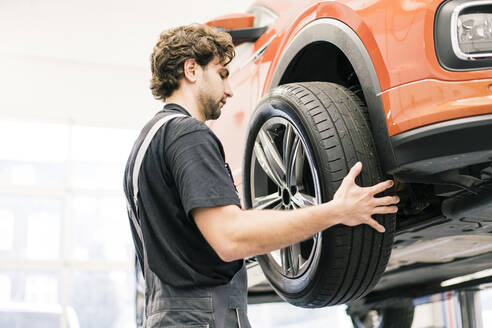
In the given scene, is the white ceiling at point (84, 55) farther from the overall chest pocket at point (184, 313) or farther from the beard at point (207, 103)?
the overall chest pocket at point (184, 313)

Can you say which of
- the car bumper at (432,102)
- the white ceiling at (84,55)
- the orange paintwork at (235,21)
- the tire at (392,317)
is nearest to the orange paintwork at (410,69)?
the car bumper at (432,102)

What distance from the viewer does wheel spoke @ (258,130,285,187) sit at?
2020 millimetres

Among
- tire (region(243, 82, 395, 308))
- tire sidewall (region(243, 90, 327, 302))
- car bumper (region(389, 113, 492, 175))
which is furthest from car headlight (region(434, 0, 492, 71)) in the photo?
tire sidewall (region(243, 90, 327, 302))

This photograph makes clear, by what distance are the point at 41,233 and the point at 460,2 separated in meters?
8.52

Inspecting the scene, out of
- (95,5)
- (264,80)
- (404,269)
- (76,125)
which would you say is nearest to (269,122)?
(264,80)

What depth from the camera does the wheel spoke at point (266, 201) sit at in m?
2.06

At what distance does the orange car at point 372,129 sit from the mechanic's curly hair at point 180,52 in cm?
28

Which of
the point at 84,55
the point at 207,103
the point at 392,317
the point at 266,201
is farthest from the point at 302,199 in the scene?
the point at 84,55

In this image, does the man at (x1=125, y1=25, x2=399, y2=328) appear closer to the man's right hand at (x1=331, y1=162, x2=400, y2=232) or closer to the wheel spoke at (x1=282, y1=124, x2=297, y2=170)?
the man's right hand at (x1=331, y1=162, x2=400, y2=232)

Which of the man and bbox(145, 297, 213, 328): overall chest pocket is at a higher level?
Result: the man

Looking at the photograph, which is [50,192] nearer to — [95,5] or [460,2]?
[95,5]

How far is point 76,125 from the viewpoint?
9172 millimetres

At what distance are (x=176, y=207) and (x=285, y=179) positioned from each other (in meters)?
0.51

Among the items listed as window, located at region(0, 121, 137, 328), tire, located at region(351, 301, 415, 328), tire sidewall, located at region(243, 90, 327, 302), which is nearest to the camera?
tire sidewall, located at region(243, 90, 327, 302)
